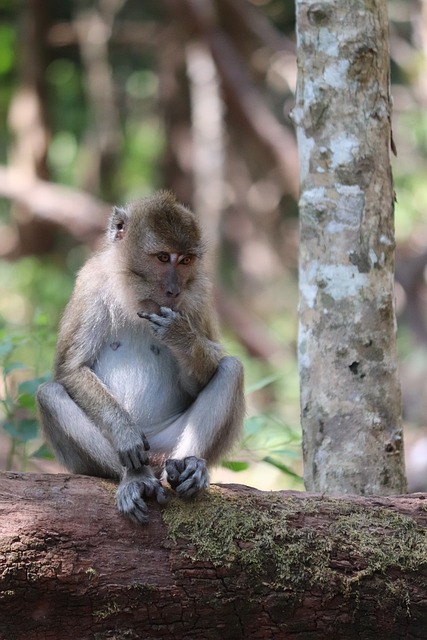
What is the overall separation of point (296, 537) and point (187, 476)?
54cm

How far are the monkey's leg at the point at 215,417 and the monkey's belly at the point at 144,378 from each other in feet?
0.59

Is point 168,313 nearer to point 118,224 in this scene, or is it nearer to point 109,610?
Answer: point 118,224

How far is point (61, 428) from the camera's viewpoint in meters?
4.24

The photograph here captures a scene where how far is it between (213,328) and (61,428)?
3.52 feet

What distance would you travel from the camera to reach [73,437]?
13.8 feet

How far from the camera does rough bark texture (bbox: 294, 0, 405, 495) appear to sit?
447cm

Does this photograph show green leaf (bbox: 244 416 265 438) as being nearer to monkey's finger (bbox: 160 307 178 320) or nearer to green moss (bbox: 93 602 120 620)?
monkey's finger (bbox: 160 307 178 320)

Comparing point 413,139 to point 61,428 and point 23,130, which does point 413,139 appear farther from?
point 61,428

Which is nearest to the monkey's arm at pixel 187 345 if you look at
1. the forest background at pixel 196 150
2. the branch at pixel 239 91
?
the forest background at pixel 196 150

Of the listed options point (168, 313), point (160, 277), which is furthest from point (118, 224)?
point (168, 313)

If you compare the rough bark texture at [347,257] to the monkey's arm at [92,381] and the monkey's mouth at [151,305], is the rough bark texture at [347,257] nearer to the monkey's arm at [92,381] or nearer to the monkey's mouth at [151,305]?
the monkey's mouth at [151,305]

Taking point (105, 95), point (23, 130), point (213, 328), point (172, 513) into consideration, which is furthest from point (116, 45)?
point (172, 513)

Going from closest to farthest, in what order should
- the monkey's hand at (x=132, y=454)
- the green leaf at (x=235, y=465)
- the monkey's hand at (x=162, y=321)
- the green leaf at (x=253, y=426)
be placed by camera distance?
1. the monkey's hand at (x=132, y=454)
2. the monkey's hand at (x=162, y=321)
3. the green leaf at (x=235, y=465)
4. the green leaf at (x=253, y=426)

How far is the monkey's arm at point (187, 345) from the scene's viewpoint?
4.36m
